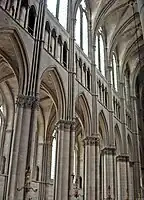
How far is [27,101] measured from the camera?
1380cm

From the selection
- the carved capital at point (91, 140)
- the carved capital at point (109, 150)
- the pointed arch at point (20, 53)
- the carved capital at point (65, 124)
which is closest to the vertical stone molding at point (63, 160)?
the carved capital at point (65, 124)

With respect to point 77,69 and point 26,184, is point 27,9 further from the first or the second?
point 26,184

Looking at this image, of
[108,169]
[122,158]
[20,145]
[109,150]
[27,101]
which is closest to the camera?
[20,145]

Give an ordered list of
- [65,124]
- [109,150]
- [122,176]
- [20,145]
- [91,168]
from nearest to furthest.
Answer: [20,145] → [65,124] → [91,168] → [109,150] → [122,176]

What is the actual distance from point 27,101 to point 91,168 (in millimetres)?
7751

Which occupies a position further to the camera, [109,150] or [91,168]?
[109,150]

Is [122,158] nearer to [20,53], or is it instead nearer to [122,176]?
[122,176]

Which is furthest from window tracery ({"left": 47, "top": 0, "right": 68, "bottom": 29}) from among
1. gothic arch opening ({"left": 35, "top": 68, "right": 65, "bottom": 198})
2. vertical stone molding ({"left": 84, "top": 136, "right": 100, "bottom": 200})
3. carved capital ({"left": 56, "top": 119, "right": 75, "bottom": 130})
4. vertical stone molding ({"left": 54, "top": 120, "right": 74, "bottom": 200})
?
vertical stone molding ({"left": 84, "top": 136, "right": 100, "bottom": 200})

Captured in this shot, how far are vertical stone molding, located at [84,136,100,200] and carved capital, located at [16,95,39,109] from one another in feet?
23.7

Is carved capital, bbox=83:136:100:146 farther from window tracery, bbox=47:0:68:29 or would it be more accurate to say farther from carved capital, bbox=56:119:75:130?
window tracery, bbox=47:0:68:29

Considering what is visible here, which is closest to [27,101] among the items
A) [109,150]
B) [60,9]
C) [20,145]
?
[20,145]

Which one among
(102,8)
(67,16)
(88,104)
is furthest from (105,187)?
(102,8)

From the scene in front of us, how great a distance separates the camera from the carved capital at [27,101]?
13719 millimetres

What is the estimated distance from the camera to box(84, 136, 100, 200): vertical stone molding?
60.6ft
